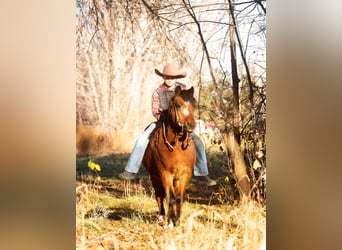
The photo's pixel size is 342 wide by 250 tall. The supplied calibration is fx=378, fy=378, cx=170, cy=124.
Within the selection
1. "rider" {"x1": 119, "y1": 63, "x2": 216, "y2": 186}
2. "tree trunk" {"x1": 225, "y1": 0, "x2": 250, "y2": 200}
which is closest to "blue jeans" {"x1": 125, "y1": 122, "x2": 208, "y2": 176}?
"rider" {"x1": 119, "y1": 63, "x2": 216, "y2": 186}

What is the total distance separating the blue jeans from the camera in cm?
145

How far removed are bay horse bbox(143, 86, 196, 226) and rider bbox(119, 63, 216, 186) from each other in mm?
16

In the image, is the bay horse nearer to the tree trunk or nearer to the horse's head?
the horse's head

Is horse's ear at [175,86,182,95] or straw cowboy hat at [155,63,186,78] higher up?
straw cowboy hat at [155,63,186,78]

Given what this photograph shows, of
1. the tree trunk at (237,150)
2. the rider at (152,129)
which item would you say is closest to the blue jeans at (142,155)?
the rider at (152,129)

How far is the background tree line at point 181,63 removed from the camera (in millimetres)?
1430

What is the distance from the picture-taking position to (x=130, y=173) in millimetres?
1451

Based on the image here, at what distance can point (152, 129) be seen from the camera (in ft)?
4.79

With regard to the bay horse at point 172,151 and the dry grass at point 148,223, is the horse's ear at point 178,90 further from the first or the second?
the dry grass at point 148,223

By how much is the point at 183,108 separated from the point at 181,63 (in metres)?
0.17

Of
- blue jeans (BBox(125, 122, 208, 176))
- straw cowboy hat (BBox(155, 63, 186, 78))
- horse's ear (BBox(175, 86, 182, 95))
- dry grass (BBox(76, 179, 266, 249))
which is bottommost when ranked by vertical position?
dry grass (BBox(76, 179, 266, 249))
